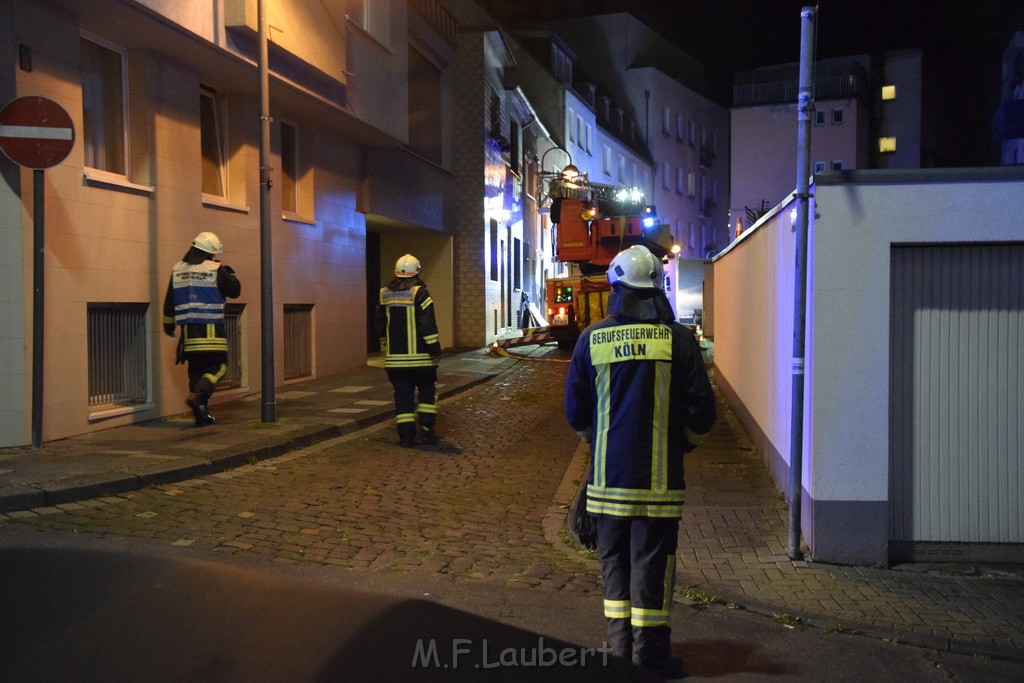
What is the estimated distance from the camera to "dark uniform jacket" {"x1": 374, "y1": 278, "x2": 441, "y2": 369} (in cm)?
959

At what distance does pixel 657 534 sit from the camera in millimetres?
3922

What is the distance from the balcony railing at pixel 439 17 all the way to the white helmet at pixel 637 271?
59.8ft

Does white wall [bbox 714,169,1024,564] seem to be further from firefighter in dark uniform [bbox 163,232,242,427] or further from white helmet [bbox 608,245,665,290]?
firefighter in dark uniform [bbox 163,232,242,427]

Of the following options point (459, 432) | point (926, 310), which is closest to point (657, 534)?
point (926, 310)

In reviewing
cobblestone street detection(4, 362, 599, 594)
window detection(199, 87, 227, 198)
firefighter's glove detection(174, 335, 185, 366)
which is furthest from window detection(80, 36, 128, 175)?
cobblestone street detection(4, 362, 599, 594)

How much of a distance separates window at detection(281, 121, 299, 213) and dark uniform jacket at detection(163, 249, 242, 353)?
4.99 m

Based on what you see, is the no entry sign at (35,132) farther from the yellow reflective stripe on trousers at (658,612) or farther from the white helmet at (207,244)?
the yellow reflective stripe on trousers at (658,612)

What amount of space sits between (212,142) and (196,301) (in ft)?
12.2

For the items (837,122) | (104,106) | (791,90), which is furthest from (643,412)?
(791,90)

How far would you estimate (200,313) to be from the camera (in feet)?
32.9

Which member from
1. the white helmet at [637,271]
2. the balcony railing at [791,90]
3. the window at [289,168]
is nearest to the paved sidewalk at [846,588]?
the white helmet at [637,271]

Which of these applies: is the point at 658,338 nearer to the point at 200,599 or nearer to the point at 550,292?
the point at 200,599

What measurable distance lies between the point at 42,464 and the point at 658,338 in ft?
20.2

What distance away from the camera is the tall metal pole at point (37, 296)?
8.17 meters
